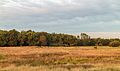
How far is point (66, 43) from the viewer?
133000 mm

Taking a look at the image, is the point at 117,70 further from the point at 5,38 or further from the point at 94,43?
the point at 94,43

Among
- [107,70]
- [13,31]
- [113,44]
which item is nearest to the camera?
[107,70]

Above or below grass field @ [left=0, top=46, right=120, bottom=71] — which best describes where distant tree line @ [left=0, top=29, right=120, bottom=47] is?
above

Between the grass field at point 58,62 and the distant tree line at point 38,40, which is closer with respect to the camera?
the grass field at point 58,62

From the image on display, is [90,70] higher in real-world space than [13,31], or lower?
lower

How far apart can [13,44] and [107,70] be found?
101 meters

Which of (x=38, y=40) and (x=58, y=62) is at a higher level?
(x=38, y=40)

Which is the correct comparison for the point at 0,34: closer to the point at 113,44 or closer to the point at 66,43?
the point at 66,43

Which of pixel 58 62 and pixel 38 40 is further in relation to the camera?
pixel 38 40

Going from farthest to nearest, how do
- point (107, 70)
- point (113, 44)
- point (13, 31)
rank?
point (13, 31), point (113, 44), point (107, 70)

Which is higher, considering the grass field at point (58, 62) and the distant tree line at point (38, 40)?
the distant tree line at point (38, 40)

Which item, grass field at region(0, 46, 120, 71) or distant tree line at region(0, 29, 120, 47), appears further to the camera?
distant tree line at region(0, 29, 120, 47)

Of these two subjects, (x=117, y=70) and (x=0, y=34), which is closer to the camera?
(x=117, y=70)

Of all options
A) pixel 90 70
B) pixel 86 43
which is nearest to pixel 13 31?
pixel 86 43
